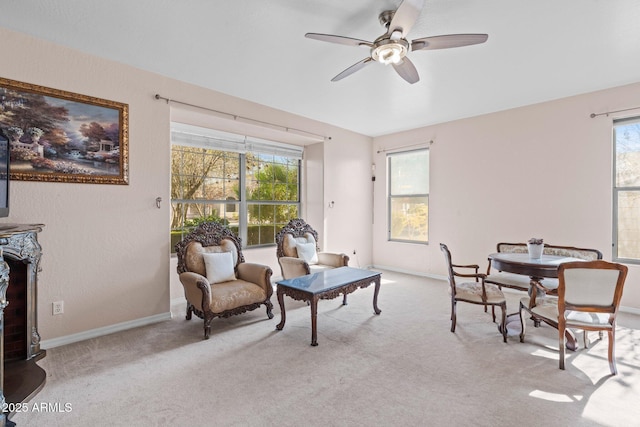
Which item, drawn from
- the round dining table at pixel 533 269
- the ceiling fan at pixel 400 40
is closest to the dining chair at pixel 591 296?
the round dining table at pixel 533 269

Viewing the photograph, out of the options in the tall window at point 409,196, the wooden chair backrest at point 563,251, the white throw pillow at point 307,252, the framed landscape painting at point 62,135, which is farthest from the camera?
the tall window at point 409,196

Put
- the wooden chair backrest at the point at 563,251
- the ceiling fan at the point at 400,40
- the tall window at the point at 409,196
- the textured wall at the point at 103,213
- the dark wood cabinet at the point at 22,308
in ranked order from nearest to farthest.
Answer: the ceiling fan at the point at 400,40 → the dark wood cabinet at the point at 22,308 → the textured wall at the point at 103,213 → the wooden chair backrest at the point at 563,251 → the tall window at the point at 409,196

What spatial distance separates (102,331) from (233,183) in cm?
259

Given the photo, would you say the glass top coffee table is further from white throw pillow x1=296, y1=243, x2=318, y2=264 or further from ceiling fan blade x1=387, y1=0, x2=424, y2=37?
ceiling fan blade x1=387, y1=0, x2=424, y2=37

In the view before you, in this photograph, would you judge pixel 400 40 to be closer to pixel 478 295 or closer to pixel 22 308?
pixel 478 295

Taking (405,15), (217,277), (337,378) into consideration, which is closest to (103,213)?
(217,277)

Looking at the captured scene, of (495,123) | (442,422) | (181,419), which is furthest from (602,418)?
(495,123)

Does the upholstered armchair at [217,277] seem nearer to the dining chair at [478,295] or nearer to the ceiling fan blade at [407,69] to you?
the dining chair at [478,295]

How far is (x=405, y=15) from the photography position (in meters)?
2.02

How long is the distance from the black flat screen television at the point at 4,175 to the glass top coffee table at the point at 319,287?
223cm

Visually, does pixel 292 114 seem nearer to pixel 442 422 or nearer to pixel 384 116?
pixel 384 116

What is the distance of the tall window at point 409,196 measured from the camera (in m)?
5.65

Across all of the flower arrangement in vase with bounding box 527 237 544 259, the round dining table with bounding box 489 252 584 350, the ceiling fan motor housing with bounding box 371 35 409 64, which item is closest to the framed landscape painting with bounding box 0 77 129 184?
the ceiling fan motor housing with bounding box 371 35 409 64

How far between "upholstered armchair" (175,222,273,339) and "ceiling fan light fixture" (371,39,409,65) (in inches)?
94.3
